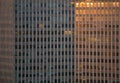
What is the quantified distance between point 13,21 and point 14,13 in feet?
10.8

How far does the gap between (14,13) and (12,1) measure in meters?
4.93

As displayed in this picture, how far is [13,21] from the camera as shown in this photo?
199750mm

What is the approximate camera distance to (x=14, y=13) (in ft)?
656

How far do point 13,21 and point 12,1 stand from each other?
26.7 ft

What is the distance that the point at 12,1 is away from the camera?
655 feet
